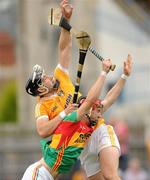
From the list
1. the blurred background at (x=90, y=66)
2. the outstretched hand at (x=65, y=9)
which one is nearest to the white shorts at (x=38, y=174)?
the outstretched hand at (x=65, y=9)

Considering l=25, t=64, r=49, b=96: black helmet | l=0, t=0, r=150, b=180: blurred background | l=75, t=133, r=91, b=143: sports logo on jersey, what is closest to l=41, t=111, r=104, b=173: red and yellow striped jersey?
l=75, t=133, r=91, b=143: sports logo on jersey

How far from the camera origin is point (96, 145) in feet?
39.7

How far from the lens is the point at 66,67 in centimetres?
1241

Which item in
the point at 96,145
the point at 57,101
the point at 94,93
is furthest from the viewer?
the point at 96,145

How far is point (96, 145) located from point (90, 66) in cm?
1783

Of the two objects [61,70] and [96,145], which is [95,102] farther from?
Result: [61,70]

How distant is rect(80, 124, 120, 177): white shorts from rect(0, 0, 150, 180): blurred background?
4.63 meters

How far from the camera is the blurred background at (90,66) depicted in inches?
787

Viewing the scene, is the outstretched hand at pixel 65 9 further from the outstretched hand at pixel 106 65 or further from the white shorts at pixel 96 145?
the white shorts at pixel 96 145

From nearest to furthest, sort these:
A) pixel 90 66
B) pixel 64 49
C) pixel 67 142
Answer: pixel 67 142
pixel 64 49
pixel 90 66

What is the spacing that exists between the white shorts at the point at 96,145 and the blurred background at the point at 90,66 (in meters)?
4.63

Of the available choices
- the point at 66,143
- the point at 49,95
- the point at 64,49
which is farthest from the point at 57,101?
the point at 64,49

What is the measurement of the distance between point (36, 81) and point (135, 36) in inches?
595

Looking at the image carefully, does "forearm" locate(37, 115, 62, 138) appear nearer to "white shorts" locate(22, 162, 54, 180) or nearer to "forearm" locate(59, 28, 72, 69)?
"white shorts" locate(22, 162, 54, 180)
